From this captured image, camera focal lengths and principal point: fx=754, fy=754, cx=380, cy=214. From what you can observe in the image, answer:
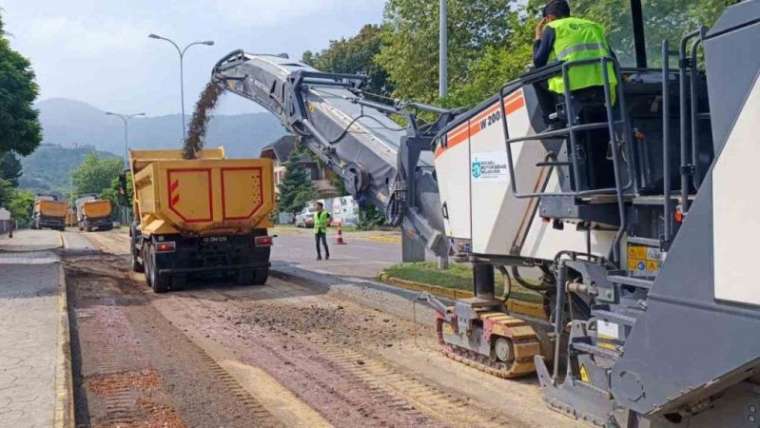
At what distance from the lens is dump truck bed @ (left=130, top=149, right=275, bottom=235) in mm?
13594

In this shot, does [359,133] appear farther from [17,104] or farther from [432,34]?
[432,34]

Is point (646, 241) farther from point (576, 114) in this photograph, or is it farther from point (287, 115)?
point (287, 115)

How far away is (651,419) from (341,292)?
8871 millimetres

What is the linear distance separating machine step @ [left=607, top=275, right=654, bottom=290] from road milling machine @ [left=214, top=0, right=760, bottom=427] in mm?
16

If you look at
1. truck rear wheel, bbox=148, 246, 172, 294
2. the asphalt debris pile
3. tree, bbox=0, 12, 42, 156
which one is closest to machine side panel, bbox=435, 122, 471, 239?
truck rear wheel, bbox=148, 246, 172, 294

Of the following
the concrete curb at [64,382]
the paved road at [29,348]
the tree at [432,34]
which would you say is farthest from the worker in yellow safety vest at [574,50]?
the tree at [432,34]

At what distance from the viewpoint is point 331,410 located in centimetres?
619

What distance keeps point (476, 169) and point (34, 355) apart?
492 centimetres

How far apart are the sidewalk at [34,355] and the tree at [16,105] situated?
8.66 m

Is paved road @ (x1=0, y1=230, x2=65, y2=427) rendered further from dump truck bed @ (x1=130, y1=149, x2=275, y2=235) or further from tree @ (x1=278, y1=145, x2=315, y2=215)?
tree @ (x1=278, y1=145, x2=315, y2=215)

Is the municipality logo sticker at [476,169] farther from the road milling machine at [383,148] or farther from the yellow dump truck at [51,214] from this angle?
the yellow dump truck at [51,214]

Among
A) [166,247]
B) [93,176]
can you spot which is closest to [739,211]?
[166,247]

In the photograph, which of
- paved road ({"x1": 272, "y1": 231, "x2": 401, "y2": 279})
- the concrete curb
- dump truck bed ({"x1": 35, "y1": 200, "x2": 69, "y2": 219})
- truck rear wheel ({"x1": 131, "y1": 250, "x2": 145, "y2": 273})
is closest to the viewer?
the concrete curb

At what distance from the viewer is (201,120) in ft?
50.4
